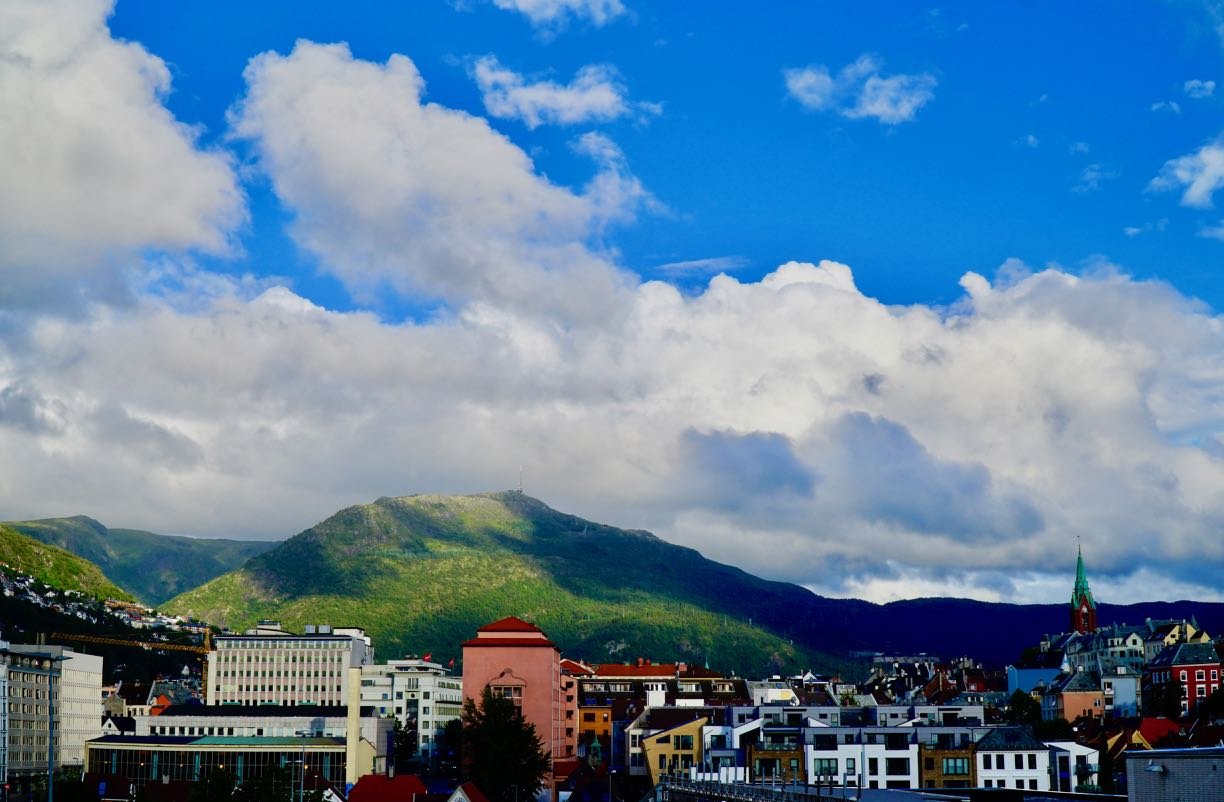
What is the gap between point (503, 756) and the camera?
13625 cm

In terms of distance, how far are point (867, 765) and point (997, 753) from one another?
1052 centimetres

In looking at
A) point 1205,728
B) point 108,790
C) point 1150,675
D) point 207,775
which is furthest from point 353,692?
point 1150,675

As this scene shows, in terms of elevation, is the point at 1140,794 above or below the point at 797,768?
above

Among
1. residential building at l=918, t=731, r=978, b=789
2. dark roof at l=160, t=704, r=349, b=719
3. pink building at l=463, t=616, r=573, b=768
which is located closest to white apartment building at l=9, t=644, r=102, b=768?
dark roof at l=160, t=704, r=349, b=719

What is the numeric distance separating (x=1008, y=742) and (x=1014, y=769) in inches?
92.4

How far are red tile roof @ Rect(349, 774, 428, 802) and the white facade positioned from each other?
152 ft

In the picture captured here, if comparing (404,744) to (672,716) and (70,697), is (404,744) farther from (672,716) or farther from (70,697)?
(70,697)

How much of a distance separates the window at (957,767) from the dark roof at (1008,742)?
1688mm

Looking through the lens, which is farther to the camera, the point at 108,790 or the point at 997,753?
the point at 108,790

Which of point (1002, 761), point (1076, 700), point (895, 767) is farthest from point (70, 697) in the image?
point (1076, 700)

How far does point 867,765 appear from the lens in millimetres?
119000

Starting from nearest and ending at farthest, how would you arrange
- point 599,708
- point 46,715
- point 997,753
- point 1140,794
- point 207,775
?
point 1140,794 → point 207,775 → point 997,753 → point 46,715 → point 599,708

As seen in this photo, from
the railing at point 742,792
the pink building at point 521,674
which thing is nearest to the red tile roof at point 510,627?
the pink building at point 521,674

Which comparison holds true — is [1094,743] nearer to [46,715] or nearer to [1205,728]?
[1205,728]
